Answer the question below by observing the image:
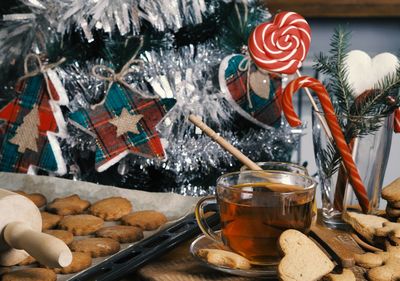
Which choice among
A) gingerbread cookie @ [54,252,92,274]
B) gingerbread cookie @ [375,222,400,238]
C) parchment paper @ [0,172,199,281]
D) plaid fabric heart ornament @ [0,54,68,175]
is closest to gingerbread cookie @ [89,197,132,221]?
parchment paper @ [0,172,199,281]

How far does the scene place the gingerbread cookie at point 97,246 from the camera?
846 millimetres

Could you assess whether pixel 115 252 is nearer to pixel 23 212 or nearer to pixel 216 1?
pixel 23 212

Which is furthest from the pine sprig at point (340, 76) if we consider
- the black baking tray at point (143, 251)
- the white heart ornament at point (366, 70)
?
the black baking tray at point (143, 251)

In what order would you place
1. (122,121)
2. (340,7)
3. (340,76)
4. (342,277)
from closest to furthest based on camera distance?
(342,277), (340,76), (122,121), (340,7)

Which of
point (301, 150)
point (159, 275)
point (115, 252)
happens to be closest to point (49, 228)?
point (115, 252)

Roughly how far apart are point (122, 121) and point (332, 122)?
0.46 meters

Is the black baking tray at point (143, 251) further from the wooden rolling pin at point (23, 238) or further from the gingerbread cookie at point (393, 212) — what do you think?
the gingerbread cookie at point (393, 212)

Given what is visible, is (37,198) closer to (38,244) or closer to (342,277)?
(38,244)

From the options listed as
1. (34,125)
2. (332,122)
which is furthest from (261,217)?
(34,125)

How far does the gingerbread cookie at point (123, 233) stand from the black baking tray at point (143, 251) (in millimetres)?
38

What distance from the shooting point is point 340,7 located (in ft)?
5.37

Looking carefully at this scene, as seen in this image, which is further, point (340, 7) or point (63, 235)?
point (340, 7)

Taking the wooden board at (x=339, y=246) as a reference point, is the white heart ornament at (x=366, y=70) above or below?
above

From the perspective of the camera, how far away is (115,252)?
0.86 meters
